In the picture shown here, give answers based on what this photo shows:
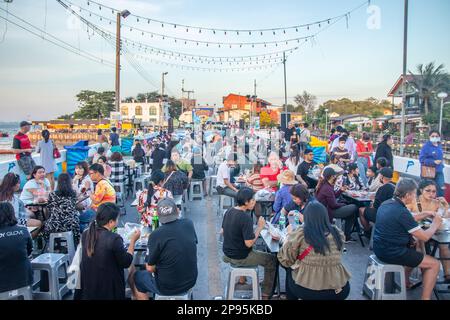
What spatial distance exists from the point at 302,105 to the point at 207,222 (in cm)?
8980

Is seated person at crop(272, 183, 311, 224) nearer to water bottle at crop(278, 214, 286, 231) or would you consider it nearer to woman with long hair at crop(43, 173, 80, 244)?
water bottle at crop(278, 214, 286, 231)

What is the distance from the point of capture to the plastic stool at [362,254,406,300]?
427cm

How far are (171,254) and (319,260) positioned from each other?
4.65 feet

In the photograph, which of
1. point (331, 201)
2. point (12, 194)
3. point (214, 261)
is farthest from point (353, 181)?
point (12, 194)

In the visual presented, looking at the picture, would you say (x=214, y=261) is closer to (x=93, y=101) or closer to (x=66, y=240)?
(x=66, y=240)

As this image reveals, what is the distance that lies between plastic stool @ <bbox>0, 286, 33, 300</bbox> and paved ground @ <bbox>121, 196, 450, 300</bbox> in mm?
1900

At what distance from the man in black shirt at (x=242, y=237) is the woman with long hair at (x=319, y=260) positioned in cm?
71

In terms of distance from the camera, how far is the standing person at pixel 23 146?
29.8 feet

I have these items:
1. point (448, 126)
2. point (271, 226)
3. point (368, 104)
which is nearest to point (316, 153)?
point (271, 226)

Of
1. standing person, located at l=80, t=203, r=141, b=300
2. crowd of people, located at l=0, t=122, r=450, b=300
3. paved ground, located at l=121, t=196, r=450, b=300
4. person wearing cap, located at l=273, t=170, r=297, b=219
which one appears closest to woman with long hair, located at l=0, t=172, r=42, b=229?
crowd of people, located at l=0, t=122, r=450, b=300

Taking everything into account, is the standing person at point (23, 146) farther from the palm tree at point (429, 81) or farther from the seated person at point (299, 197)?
the palm tree at point (429, 81)

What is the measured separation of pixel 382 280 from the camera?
4.30m

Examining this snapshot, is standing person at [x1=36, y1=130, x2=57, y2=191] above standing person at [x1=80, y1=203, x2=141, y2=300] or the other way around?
above

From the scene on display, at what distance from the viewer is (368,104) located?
87375 millimetres
